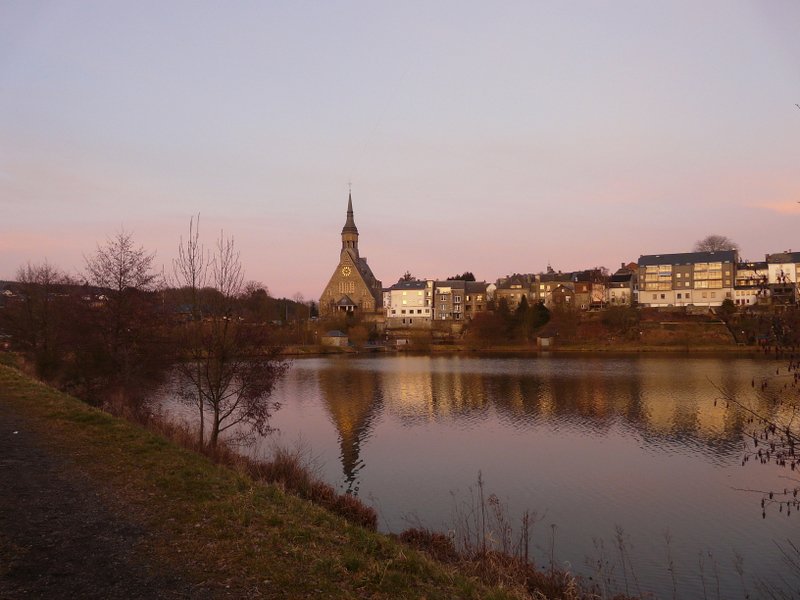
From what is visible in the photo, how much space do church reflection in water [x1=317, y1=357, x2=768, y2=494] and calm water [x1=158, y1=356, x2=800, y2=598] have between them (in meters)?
0.13

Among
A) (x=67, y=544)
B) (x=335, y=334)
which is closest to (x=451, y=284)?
(x=335, y=334)

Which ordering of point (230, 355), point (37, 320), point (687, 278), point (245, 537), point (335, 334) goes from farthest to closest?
point (687, 278) → point (335, 334) → point (37, 320) → point (230, 355) → point (245, 537)

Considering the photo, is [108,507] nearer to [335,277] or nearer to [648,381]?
[648,381]

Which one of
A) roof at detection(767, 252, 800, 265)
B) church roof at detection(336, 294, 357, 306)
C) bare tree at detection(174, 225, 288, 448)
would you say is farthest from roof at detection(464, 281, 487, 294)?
bare tree at detection(174, 225, 288, 448)

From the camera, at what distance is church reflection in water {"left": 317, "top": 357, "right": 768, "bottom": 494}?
24.3 metres

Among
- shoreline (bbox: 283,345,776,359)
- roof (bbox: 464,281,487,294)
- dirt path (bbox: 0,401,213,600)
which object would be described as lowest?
shoreline (bbox: 283,345,776,359)

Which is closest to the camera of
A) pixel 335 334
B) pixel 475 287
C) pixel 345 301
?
pixel 335 334

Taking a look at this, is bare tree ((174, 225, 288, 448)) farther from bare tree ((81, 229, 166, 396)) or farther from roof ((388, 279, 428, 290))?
roof ((388, 279, 428, 290))

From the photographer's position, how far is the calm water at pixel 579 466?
39.5 ft

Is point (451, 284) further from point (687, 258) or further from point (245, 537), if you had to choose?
point (245, 537)

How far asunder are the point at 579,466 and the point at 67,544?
15.9m

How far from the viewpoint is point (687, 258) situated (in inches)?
4028

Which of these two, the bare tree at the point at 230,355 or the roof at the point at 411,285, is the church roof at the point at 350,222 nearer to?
the roof at the point at 411,285

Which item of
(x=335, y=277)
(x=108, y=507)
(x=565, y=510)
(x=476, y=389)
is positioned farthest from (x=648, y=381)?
(x=335, y=277)
